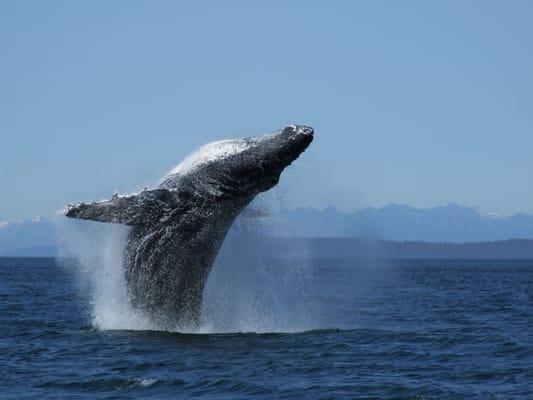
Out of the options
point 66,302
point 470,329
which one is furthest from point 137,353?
point 66,302

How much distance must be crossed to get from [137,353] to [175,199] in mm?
2873

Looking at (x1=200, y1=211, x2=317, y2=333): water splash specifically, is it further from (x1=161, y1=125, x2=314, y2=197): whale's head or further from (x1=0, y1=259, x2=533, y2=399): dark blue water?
(x1=161, y1=125, x2=314, y2=197): whale's head

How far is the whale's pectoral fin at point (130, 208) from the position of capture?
15953 millimetres

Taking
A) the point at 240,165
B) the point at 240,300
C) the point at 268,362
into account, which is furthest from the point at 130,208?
the point at 240,300

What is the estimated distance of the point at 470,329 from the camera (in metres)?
21.8

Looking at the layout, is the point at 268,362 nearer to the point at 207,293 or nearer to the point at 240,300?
the point at 207,293

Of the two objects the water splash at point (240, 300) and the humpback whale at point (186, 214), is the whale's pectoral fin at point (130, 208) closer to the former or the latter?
the humpback whale at point (186, 214)

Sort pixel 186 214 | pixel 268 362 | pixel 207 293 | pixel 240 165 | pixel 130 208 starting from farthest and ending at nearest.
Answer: pixel 207 293
pixel 186 214
pixel 130 208
pixel 240 165
pixel 268 362

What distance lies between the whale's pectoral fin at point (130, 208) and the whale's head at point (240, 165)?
0.41 m

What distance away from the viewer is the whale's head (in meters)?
15.9

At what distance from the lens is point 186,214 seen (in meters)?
16.5

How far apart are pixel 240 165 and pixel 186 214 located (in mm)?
1361

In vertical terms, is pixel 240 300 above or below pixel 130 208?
below

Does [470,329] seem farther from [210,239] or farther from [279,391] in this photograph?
[279,391]
